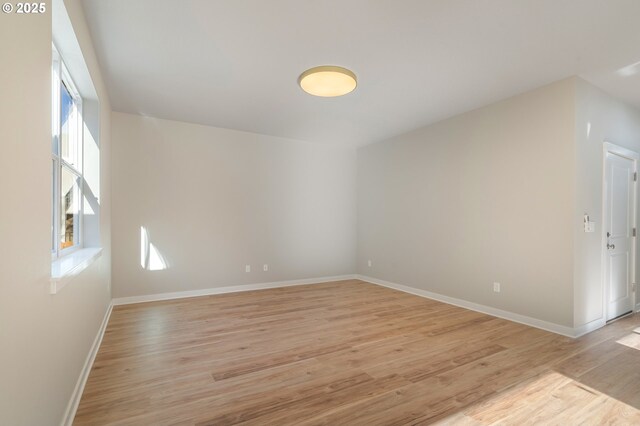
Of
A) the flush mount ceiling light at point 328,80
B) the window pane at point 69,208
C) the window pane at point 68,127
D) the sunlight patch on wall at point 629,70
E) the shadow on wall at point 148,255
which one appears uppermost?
the sunlight patch on wall at point 629,70

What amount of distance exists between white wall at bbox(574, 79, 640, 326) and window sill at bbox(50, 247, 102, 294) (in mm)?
4238

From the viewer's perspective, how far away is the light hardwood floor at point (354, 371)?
1.92m

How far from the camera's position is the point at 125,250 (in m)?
4.45

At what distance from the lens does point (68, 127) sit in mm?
2707

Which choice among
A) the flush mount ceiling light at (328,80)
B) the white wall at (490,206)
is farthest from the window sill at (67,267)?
the white wall at (490,206)

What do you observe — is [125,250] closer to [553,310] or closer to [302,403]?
[302,403]

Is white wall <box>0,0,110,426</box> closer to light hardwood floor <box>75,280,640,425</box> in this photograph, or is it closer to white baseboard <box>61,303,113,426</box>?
white baseboard <box>61,303,113,426</box>

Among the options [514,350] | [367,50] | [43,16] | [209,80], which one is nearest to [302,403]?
[514,350]

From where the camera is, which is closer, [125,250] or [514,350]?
[514,350]

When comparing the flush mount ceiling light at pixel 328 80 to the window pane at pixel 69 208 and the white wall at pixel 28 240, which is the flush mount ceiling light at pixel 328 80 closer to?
the white wall at pixel 28 240

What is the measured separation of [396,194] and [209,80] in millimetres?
3509

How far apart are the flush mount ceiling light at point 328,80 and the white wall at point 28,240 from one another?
1.98m

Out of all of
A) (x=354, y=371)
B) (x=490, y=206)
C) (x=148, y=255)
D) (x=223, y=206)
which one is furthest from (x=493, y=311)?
(x=148, y=255)

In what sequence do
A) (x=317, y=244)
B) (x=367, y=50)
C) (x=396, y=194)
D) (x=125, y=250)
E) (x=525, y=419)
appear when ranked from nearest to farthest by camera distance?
(x=525, y=419) < (x=367, y=50) < (x=125, y=250) < (x=396, y=194) < (x=317, y=244)
